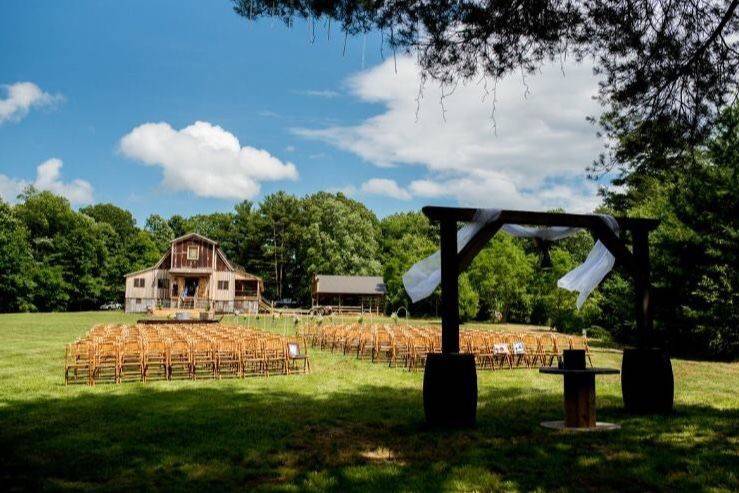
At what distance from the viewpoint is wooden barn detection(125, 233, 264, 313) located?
53.3 metres

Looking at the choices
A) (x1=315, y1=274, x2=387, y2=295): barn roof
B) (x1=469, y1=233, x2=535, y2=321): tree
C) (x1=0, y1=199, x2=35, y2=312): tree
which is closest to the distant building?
(x1=315, y1=274, x2=387, y2=295): barn roof

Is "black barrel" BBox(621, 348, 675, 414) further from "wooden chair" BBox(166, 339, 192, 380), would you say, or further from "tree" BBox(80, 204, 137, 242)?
"tree" BBox(80, 204, 137, 242)

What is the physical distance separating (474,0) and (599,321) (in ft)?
69.8

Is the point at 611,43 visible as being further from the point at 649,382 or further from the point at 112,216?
the point at 112,216

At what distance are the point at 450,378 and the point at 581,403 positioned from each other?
5.75ft

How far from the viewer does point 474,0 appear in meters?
7.31

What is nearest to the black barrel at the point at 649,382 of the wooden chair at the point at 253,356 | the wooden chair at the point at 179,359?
the wooden chair at the point at 253,356

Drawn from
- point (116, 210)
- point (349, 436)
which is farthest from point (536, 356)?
point (116, 210)

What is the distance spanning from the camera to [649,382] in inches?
352

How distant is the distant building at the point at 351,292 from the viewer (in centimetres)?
5834

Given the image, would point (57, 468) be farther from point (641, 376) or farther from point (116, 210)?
point (116, 210)

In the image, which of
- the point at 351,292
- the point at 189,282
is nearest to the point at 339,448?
the point at 189,282

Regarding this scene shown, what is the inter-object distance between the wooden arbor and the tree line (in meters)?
1.19

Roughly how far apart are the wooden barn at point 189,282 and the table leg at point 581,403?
47.3 meters
